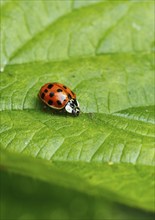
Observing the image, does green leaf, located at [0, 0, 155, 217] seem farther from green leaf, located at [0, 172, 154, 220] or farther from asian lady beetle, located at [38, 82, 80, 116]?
green leaf, located at [0, 172, 154, 220]

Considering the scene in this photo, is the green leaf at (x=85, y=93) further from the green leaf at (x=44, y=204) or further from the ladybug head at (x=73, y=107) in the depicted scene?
the green leaf at (x=44, y=204)

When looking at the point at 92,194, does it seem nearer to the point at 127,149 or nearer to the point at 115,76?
the point at 127,149

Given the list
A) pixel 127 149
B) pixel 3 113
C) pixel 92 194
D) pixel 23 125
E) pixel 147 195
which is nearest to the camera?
pixel 92 194

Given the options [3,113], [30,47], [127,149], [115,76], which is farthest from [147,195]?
[30,47]

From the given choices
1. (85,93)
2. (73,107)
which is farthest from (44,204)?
(85,93)

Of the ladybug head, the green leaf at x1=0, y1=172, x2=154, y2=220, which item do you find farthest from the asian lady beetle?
the green leaf at x1=0, y1=172, x2=154, y2=220

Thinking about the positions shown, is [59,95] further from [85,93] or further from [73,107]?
[73,107]

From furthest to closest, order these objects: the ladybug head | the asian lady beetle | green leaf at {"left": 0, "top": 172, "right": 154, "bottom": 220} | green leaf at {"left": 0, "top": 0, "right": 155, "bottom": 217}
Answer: the asian lady beetle < the ladybug head < green leaf at {"left": 0, "top": 172, "right": 154, "bottom": 220} < green leaf at {"left": 0, "top": 0, "right": 155, "bottom": 217}
